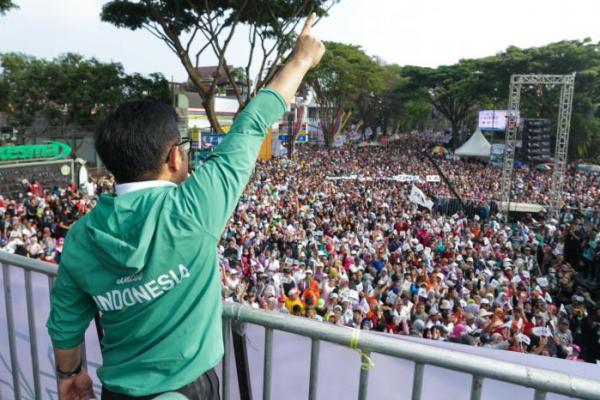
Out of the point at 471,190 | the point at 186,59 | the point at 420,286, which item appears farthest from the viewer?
the point at 471,190

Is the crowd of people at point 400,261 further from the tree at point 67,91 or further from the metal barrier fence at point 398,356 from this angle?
the tree at point 67,91

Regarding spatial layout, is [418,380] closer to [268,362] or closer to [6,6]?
[268,362]

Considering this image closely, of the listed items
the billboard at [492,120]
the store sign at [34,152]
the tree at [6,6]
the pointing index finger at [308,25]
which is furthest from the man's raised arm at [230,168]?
the billboard at [492,120]

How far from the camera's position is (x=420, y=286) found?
8617mm

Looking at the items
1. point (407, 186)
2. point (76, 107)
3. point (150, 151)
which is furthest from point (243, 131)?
point (76, 107)

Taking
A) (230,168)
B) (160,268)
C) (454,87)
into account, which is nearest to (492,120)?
(454,87)

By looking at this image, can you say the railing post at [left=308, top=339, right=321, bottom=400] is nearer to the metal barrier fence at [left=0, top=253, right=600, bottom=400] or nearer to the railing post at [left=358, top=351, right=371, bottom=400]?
the metal barrier fence at [left=0, top=253, right=600, bottom=400]

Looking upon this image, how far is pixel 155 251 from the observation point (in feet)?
3.59

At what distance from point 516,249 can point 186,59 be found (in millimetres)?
12180

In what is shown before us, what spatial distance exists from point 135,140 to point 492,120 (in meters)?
41.2

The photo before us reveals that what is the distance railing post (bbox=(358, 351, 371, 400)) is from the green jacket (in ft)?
1.31

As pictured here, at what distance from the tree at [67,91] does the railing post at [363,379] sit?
2371 centimetres

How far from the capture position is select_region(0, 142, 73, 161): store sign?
1792 centimetres

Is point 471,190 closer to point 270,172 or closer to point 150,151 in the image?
point 270,172
